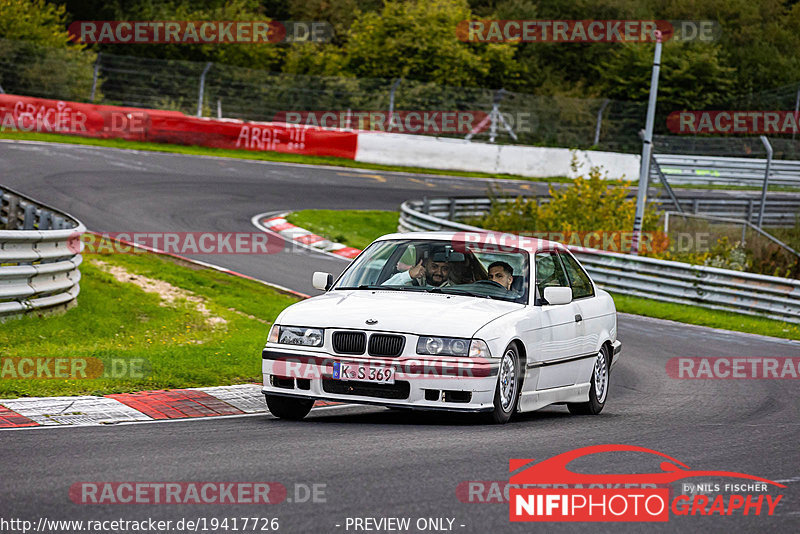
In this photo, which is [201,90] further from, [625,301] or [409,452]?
[409,452]

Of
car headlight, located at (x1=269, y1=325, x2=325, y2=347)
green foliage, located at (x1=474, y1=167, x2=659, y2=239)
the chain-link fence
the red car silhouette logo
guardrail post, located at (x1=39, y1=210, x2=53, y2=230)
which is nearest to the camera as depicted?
the red car silhouette logo

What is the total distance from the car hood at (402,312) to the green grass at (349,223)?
15.6m

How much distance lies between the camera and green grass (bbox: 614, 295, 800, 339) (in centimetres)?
1936

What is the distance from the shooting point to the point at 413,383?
7.89 m

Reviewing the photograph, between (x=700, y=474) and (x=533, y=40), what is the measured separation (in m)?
58.4

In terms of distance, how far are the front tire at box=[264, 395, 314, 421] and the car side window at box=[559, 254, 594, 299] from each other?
2.79 m

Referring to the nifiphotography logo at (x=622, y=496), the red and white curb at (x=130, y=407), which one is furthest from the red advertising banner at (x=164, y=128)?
the nifiphotography logo at (x=622, y=496)

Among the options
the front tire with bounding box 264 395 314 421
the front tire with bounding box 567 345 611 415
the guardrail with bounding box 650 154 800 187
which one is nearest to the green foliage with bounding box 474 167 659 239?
the guardrail with bounding box 650 154 800 187

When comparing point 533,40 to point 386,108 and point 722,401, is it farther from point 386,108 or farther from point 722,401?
point 722,401

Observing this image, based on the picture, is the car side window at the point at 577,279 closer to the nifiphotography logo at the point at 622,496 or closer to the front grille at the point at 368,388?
the front grille at the point at 368,388

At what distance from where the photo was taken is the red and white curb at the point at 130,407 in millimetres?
7711

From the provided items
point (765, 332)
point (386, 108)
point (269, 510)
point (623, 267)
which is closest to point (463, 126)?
point (386, 108)

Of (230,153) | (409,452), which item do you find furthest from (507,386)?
(230,153)

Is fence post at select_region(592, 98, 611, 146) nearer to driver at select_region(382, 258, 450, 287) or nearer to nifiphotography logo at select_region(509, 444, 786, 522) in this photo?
driver at select_region(382, 258, 450, 287)
